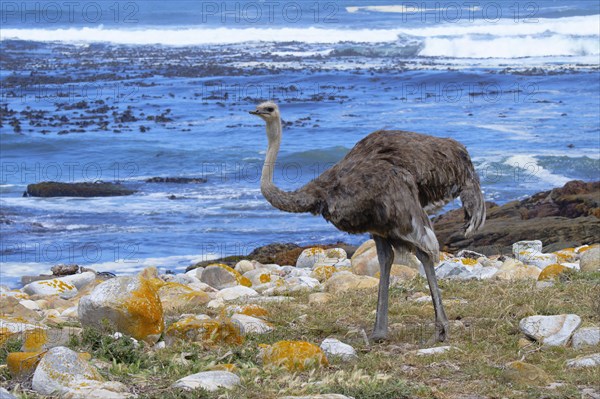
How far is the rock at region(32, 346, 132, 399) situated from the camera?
5.16m

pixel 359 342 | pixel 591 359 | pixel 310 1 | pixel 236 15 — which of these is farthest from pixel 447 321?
pixel 310 1

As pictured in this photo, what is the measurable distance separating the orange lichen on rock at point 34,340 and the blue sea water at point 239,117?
22.0ft

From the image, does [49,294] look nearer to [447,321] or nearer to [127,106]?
[447,321]

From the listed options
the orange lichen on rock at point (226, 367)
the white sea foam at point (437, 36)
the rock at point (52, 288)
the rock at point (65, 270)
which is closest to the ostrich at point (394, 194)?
the orange lichen on rock at point (226, 367)

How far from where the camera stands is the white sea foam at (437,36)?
46.7 m

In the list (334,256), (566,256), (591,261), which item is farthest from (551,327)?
(334,256)

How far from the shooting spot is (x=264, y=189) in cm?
715

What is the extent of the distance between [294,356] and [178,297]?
2.66 metres

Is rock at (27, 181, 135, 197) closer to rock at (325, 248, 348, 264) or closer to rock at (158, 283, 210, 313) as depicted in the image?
rock at (325, 248, 348, 264)

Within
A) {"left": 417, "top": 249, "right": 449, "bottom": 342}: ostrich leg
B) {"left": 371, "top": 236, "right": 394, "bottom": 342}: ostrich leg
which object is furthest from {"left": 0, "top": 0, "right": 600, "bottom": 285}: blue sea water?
{"left": 417, "top": 249, "right": 449, "bottom": 342}: ostrich leg

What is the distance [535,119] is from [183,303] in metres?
19.3

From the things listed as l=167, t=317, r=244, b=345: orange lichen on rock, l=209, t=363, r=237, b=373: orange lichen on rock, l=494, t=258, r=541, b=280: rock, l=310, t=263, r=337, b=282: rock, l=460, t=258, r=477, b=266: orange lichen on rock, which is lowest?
l=310, t=263, r=337, b=282: rock

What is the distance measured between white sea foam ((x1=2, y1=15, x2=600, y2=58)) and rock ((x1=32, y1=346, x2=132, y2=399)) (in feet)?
135

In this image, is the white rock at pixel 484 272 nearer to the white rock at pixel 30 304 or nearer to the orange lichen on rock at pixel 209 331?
the orange lichen on rock at pixel 209 331
